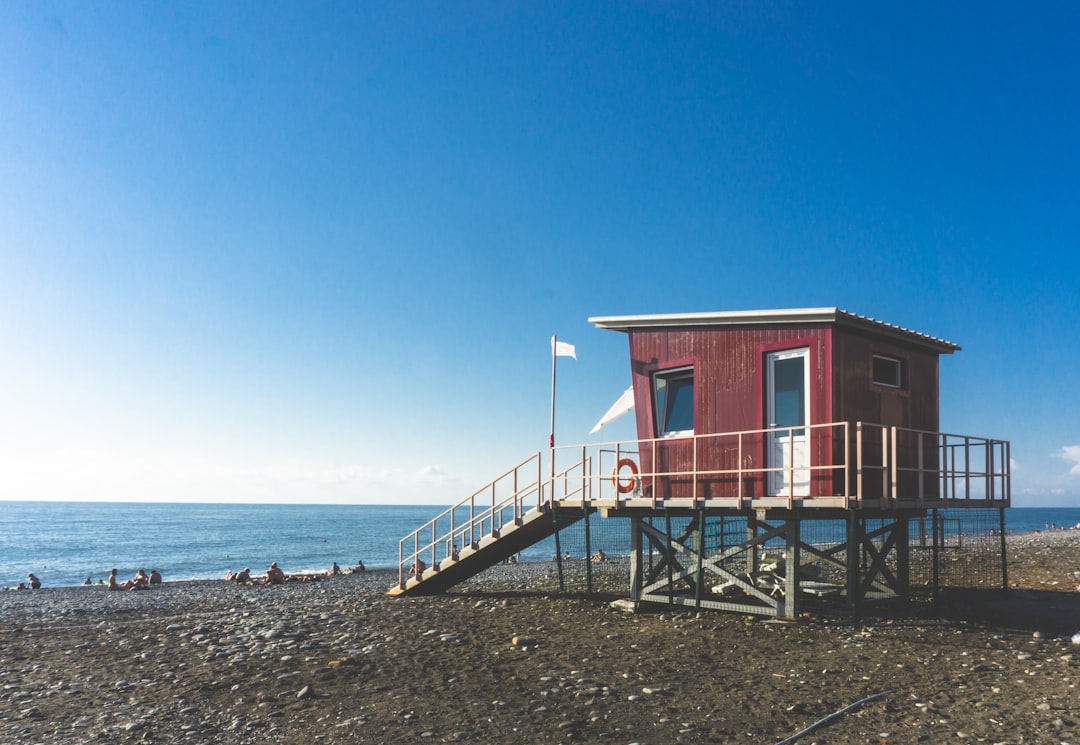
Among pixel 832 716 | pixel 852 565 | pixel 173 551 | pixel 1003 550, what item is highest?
pixel 852 565

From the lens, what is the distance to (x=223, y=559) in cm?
5791

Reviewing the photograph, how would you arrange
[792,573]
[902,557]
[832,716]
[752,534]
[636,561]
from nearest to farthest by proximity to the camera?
[832,716] < [792,573] < [636,561] < [752,534] < [902,557]

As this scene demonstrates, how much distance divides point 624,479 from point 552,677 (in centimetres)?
697

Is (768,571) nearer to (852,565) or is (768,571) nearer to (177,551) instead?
(852,565)

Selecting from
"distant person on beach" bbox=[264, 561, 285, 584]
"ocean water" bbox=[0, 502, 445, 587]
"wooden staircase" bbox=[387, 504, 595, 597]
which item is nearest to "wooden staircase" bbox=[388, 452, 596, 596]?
"wooden staircase" bbox=[387, 504, 595, 597]

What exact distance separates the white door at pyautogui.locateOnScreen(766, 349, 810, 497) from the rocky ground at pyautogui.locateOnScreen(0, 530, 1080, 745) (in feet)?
8.73

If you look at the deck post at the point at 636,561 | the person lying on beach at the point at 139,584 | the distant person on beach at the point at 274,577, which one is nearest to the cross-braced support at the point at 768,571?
the deck post at the point at 636,561

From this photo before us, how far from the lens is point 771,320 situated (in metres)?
15.2

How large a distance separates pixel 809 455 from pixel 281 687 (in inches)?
384

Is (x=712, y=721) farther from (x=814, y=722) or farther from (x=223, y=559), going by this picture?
(x=223, y=559)

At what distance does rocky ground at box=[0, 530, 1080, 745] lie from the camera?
8781 mm

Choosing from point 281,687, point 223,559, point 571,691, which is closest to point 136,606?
point 281,687

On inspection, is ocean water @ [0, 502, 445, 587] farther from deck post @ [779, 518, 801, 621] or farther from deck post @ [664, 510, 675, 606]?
deck post @ [779, 518, 801, 621]

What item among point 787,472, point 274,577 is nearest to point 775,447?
point 787,472
